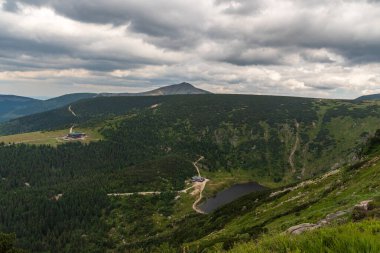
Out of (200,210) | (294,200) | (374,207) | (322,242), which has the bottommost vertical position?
(200,210)

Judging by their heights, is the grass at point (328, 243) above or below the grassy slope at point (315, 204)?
above

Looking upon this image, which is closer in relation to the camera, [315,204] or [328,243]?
[328,243]

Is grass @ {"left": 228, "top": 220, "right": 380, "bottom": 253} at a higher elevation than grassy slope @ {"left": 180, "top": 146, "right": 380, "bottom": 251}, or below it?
higher

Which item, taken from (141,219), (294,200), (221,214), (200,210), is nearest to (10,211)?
(141,219)

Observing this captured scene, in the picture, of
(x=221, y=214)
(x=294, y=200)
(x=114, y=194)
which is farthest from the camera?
(x=114, y=194)

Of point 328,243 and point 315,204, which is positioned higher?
point 328,243

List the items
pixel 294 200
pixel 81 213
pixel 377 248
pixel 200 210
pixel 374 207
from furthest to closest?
pixel 81 213, pixel 200 210, pixel 294 200, pixel 374 207, pixel 377 248

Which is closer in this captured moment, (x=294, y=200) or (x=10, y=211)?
(x=294, y=200)

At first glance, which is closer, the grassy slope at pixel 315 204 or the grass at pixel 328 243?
the grass at pixel 328 243

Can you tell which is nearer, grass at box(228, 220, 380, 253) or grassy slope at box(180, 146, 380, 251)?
grass at box(228, 220, 380, 253)

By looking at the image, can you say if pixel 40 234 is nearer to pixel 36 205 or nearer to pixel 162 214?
pixel 36 205

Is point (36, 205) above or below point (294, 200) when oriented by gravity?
below
